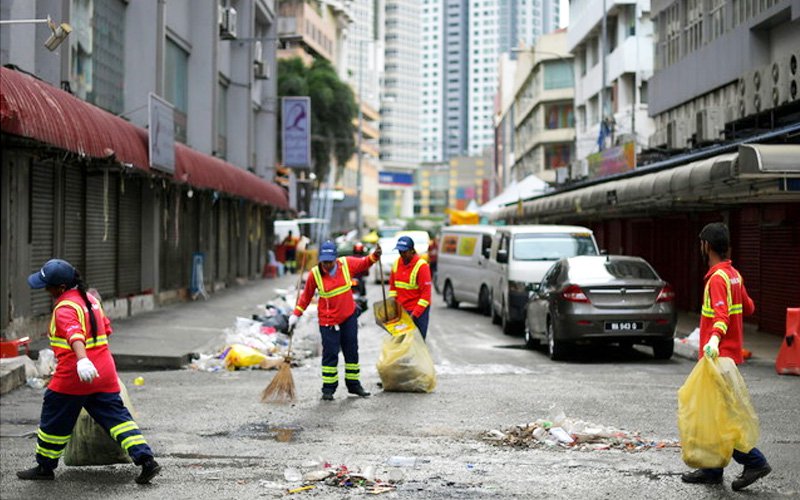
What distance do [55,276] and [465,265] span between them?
22.1 meters

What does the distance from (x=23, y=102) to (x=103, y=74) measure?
999cm

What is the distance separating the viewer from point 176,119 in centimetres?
3177

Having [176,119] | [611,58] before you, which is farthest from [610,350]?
[611,58]

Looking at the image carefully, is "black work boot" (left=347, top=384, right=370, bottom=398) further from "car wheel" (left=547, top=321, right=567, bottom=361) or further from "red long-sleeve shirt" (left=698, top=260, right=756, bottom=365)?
"red long-sleeve shirt" (left=698, top=260, right=756, bottom=365)

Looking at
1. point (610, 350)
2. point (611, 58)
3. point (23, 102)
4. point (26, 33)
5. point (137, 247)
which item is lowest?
point (610, 350)

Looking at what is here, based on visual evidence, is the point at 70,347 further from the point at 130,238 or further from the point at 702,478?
the point at 130,238

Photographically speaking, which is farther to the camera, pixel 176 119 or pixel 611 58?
pixel 611 58

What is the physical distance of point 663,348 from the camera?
17719 millimetres

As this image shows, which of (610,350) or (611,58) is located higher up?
(611,58)

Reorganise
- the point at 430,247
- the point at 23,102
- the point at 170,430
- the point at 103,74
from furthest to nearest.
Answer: the point at 430,247
the point at 103,74
the point at 23,102
the point at 170,430

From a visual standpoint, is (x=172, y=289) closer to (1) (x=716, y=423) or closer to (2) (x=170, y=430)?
(2) (x=170, y=430)

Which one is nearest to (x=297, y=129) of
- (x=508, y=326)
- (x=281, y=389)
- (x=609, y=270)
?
(x=508, y=326)

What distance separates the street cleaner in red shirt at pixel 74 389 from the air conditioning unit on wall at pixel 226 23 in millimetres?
27976

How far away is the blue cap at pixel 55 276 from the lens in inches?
319
